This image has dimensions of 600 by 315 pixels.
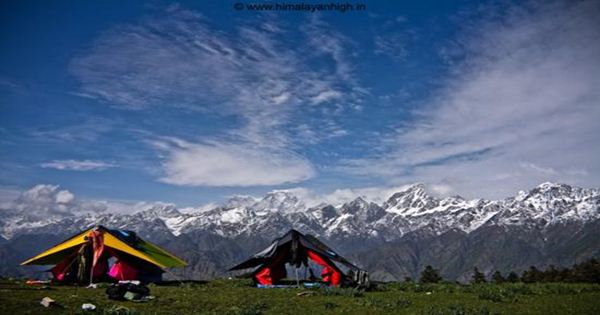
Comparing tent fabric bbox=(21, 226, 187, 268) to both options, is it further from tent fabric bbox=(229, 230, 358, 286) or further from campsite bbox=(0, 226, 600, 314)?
tent fabric bbox=(229, 230, 358, 286)

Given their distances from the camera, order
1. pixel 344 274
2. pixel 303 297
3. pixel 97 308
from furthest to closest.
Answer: pixel 344 274
pixel 303 297
pixel 97 308

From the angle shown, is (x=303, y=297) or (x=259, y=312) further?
(x=303, y=297)

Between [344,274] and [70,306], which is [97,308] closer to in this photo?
[70,306]

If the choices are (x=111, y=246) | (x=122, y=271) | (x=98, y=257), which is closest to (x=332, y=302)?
(x=122, y=271)

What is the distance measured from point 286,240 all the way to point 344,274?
443 cm

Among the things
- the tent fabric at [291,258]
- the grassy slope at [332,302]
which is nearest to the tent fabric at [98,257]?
the grassy slope at [332,302]

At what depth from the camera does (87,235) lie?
3075 centimetres

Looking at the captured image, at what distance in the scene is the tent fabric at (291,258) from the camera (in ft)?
99.2

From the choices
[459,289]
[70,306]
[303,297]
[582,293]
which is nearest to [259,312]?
[303,297]

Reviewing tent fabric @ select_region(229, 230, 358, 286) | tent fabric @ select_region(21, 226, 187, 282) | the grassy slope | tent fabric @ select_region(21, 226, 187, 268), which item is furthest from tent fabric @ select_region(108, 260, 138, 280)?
tent fabric @ select_region(229, 230, 358, 286)

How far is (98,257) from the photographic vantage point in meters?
29.5

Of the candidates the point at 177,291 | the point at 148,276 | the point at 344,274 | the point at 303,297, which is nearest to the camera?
the point at 303,297

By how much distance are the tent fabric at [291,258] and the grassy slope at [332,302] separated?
475 centimetres

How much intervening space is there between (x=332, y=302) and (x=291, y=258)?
10.6 meters
